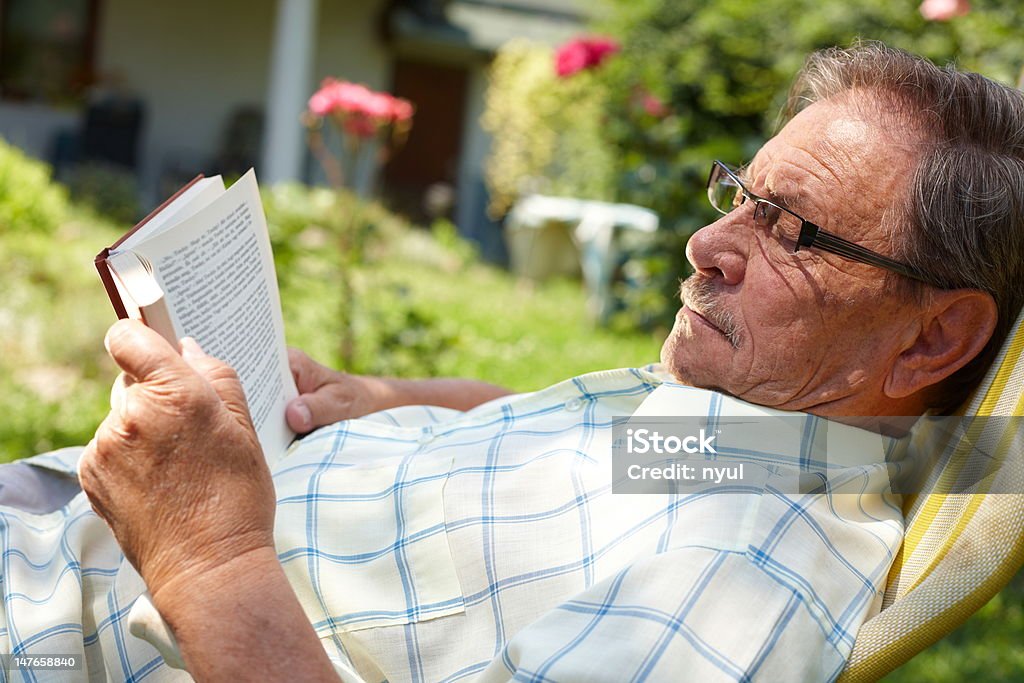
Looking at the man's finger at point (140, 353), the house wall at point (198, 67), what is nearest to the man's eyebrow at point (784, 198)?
the man's finger at point (140, 353)

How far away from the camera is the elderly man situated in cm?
115

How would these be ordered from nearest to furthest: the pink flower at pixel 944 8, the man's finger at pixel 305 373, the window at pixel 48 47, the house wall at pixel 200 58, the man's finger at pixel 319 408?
1. the man's finger at pixel 319 408
2. the man's finger at pixel 305 373
3. the pink flower at pixel 944 8
4. the window at pixel 48 47
5. the house wall at pixel 200 58

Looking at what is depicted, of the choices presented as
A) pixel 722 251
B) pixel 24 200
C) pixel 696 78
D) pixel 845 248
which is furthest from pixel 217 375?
pixel 24 200

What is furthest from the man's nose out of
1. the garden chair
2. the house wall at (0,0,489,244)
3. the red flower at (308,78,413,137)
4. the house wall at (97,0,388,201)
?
the house wall at (97,0,388,201)

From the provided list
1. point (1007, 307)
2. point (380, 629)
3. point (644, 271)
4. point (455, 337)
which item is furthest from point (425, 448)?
point (644, 271)

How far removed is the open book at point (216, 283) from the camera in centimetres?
119

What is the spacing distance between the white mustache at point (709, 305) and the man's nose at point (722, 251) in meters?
0.02

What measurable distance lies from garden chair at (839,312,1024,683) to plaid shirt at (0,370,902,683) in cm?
3

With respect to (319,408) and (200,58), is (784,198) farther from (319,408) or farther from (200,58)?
(200,58)

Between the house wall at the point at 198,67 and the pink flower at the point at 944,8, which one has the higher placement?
the pink flower at the point at 944,8

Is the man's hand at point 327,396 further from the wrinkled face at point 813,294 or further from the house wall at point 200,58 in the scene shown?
the house wall at point 200,58

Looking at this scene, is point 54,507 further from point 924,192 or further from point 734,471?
point 924,192

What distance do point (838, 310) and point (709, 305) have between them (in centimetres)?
19

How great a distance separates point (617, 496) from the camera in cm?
140
